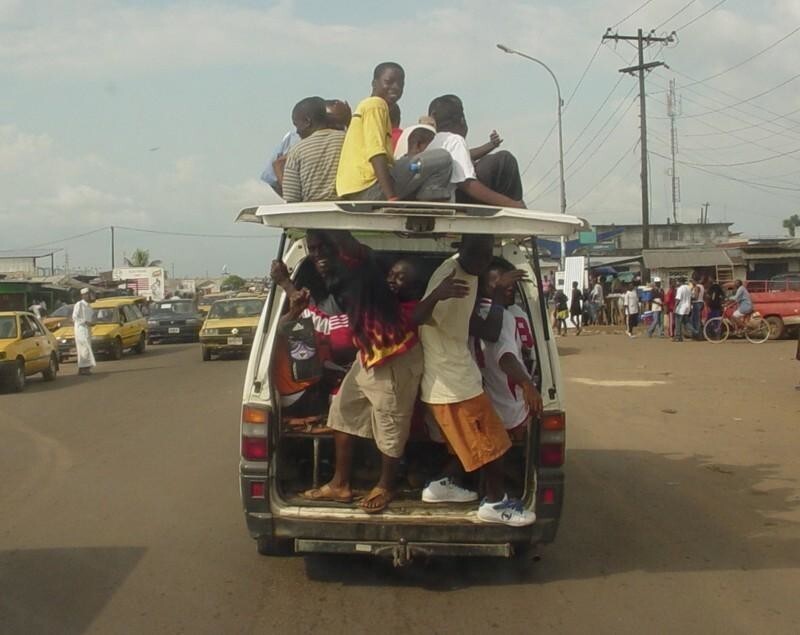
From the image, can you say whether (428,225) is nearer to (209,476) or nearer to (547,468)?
(547,468)

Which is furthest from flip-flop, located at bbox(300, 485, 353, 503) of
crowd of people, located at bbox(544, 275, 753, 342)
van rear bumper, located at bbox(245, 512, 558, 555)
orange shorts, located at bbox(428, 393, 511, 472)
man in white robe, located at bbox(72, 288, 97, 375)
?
crowd of people, located at bbox(544, 275, 753, 342)

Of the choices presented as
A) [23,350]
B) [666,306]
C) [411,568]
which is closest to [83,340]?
[23,350]

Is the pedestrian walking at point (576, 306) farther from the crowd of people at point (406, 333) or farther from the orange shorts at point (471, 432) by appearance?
the orange shorts at point (471, 432)

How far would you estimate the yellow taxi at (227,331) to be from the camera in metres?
22.6

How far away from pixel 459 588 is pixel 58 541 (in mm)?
2836

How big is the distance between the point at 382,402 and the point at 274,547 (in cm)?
117

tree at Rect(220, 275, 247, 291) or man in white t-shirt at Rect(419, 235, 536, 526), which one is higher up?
tree at Rect(220, 275, 247, 291)

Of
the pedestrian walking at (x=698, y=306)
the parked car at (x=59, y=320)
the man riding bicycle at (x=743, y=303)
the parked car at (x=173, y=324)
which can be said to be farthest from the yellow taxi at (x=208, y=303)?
the man riding bicycle at (x=743, y=303)

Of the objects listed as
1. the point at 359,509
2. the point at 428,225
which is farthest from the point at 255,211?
the point at 359,509

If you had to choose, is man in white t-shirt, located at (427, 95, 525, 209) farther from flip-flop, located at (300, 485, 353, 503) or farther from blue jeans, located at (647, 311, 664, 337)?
blue jeans, located at (647, 311, 664, 337)

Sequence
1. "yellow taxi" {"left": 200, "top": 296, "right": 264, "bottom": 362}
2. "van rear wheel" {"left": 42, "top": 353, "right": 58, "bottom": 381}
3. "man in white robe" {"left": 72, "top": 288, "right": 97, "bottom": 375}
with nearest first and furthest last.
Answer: "van rear wheel" {"left": 42, "top": 353, "right": 58, "bottom": 381} → "man in white robe" {"left": 72, "top": 288, "right": 97, "bottom": 375} → "yellow taxi" {"left": 200, "top": 296, "right": 264, "bottom": 362}

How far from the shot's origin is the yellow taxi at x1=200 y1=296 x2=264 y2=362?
22625mm

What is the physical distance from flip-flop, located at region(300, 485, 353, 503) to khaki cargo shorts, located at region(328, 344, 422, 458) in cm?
35

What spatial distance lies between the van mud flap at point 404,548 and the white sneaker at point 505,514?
135 millimetres
